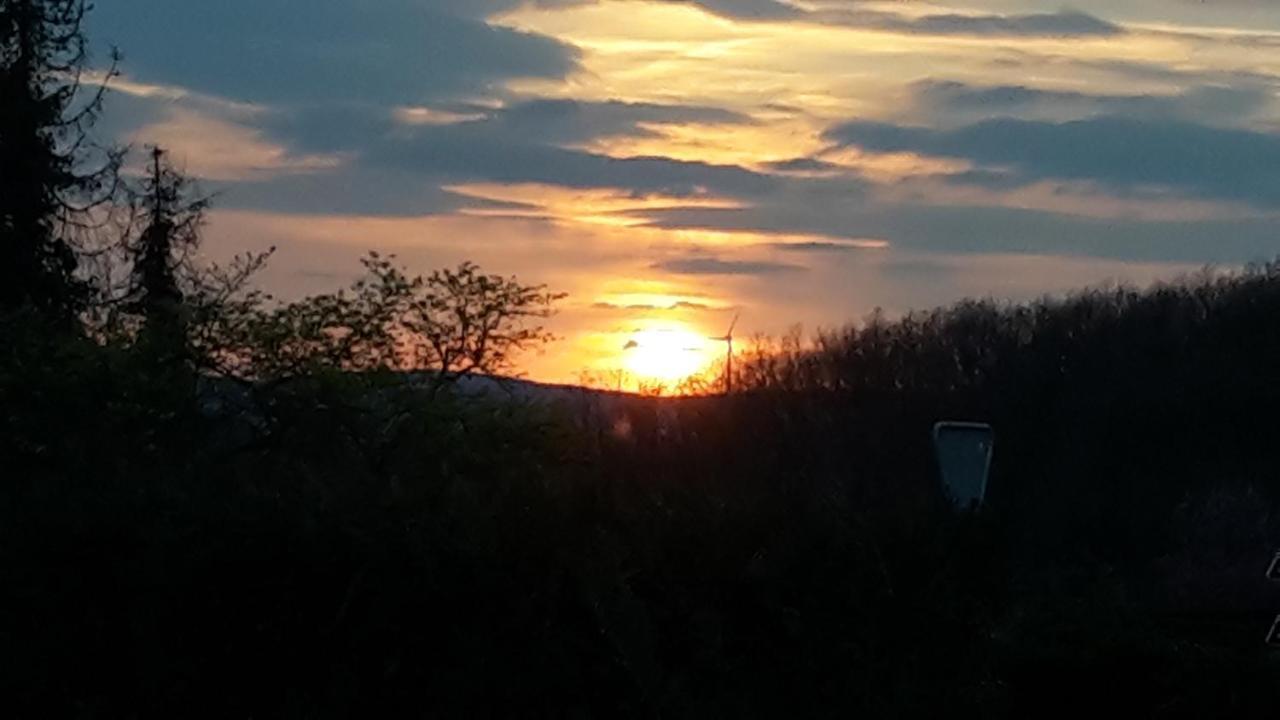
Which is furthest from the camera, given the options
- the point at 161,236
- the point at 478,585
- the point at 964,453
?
the point at 161,236

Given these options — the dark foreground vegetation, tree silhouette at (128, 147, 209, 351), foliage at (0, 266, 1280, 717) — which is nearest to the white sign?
the dark foreground vegetation

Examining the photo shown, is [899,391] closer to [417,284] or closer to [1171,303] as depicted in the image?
[1171,303]

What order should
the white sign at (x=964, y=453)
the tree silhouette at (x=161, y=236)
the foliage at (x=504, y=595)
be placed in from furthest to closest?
the tree silhouette at (x=161, y=236)
the white sign at (x=964, y=453)
the foliage at (x=504, y=595)

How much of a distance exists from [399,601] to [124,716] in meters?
1.73

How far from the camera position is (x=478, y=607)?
37.6ft

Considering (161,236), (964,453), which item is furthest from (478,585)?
(161,236)

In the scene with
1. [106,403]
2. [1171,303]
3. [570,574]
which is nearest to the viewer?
[570,574]

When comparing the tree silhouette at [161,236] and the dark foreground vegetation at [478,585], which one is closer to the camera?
the dark foreground vegetation at [478,585]

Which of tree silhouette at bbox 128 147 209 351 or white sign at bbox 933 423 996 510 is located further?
tree silhouette at bbox 128 147 209 351

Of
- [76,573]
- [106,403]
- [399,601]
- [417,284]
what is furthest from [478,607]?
[417,284]

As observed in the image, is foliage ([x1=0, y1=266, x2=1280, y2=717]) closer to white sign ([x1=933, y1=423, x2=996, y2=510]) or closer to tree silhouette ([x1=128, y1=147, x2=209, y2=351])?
white sign ([x1=933, y1=423, x2=996, y2=510])

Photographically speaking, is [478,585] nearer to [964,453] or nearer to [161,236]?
[964,453]

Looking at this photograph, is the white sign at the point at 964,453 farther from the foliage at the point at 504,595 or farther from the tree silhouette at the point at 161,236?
the tree silhouette at the point at 161,236

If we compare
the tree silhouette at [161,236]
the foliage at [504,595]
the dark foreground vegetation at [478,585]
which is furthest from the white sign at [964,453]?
the tree silhouette at [161,236]
